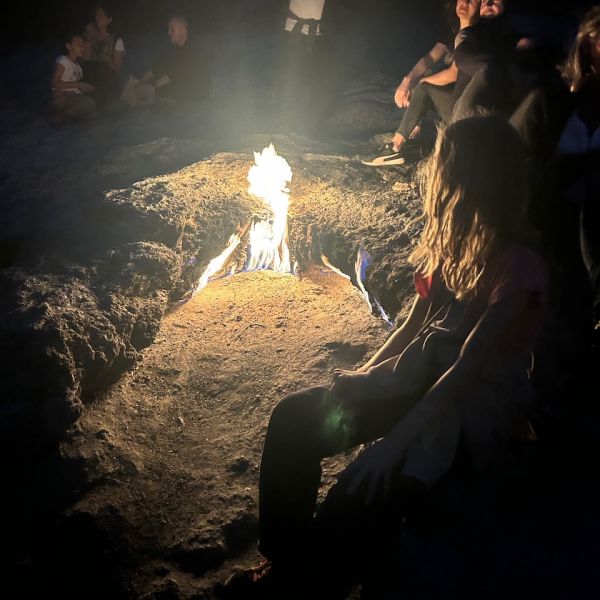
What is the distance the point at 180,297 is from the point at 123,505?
6.21 feet

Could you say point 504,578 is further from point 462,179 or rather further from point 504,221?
point 462,179

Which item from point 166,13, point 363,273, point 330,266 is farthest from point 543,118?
point 166,13

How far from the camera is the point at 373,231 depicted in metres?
4.01

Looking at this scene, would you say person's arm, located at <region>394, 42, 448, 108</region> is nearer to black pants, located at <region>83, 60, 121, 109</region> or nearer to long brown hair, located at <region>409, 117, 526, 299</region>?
long brown hair, located at <region>409, 117, 526, 299</region>

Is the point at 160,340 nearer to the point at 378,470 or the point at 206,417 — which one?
the point at 206,417

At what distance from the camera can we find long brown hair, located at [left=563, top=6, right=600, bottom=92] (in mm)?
2461

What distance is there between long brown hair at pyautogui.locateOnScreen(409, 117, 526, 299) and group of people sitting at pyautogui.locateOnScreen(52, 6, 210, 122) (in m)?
6.55

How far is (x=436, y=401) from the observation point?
1.75 m

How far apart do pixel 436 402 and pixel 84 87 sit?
748 cm

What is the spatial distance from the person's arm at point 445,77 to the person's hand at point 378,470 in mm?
4169

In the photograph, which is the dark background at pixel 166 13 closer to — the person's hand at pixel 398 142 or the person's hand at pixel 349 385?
the person's hand at pixel 398 142

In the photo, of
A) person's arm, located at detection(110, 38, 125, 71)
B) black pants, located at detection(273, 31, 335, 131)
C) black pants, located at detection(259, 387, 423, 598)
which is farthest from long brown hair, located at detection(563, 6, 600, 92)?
person's arm, located at detection(110, 38, 125, 71)

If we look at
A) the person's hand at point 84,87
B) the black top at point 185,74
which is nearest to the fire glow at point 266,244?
the black top at point 185,74

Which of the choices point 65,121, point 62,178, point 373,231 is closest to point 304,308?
point 373,231
